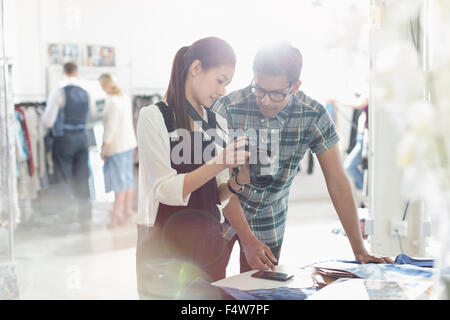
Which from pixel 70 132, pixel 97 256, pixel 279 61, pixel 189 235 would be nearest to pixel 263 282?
pixel 189 235

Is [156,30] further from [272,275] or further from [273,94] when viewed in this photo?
[272,275]

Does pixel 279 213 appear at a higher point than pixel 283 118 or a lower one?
lower

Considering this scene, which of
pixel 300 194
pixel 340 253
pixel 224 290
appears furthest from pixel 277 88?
pixel 300 194

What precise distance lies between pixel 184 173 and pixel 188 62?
13.3 inches

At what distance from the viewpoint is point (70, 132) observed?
538cm

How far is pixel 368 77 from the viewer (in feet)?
2.19

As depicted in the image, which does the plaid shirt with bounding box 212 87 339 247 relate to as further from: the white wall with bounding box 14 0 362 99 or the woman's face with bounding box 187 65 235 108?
the white wall with bounding box 14 0 362 99

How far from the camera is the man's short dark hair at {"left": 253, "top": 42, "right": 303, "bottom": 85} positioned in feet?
5.34

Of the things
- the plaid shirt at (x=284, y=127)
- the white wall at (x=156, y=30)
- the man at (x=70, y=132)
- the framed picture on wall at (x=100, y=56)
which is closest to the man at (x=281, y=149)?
the plaid shirt at (x=284, y=127)

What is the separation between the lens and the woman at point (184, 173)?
146cm

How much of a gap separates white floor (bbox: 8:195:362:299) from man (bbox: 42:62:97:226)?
1.61 feet

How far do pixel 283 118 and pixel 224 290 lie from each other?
2.89 feet

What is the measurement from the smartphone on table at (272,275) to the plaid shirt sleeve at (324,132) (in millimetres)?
641

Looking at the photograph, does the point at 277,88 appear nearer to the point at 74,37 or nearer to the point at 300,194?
the point at 74,37
